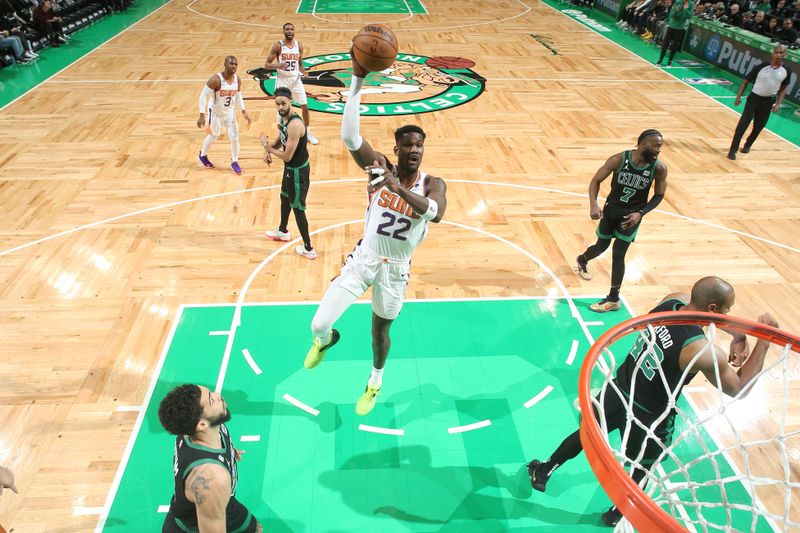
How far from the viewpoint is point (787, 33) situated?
43.5 ft

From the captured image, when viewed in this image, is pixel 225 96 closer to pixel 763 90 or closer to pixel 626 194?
pixel 626 194

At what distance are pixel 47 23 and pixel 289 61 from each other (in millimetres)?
9536

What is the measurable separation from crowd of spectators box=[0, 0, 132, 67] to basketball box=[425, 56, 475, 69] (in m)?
10.0

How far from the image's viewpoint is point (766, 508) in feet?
13.1

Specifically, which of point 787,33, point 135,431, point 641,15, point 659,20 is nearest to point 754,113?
point 787,33

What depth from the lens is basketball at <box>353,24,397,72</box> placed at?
3668 millimetres

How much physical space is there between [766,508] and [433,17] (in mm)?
18855

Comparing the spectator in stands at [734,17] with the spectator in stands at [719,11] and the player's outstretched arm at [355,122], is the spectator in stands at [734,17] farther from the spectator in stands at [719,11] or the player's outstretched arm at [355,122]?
the player's outstretched arm at [355,122]

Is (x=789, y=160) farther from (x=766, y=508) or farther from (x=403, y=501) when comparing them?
(x=403, y=501)

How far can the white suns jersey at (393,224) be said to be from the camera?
12.4ft

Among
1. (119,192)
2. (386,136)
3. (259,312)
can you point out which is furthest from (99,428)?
(386,136)

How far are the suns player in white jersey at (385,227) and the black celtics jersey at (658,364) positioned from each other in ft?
5.10

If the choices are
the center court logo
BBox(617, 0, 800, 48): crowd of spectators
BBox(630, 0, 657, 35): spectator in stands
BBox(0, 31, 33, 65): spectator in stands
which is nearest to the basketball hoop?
the center court logo

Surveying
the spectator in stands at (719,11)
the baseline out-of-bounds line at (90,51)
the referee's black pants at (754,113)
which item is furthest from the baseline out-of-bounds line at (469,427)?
the spectator in stands at (719,11)
